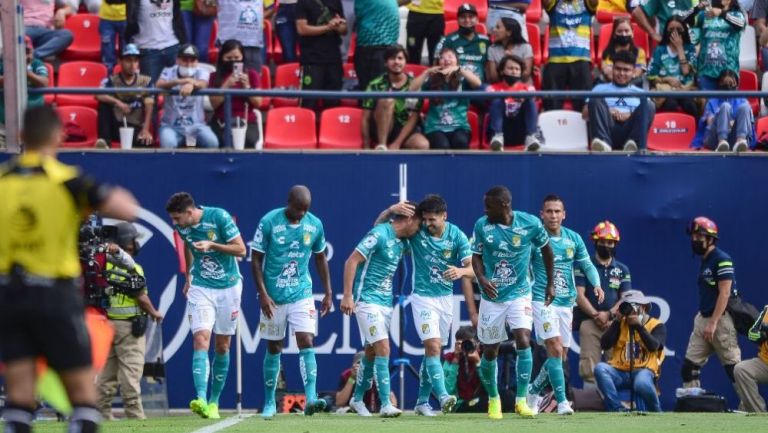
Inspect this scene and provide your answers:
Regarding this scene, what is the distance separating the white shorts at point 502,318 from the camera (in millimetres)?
14789

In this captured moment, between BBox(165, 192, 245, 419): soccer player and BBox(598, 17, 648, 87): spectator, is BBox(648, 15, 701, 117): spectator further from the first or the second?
BBox(165, 192, 245, 419): soccer player

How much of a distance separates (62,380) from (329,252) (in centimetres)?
1063

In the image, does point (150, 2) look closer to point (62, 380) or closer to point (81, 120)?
point (81, 120)

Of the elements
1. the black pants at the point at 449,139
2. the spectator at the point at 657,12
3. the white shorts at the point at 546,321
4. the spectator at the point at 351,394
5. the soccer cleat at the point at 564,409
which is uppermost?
the spectator at the point at 657,12

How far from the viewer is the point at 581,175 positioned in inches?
718

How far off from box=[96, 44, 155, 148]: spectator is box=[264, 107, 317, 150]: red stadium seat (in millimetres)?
1529

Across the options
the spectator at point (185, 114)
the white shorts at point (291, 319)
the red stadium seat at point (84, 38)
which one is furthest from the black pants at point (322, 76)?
the white shorts at point (291, 319)

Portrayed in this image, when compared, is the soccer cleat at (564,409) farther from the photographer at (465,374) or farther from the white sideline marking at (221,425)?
the white sideline marking at (221,425)

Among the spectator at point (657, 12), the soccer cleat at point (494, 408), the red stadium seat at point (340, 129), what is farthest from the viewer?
the spectator at point (657, 12)

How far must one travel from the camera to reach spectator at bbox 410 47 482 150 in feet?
60.0

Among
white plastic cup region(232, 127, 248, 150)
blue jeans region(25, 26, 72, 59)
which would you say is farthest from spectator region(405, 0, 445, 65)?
blue jeans region(25, 26, 72, 59)

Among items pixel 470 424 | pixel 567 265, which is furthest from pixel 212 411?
pixel 567 265

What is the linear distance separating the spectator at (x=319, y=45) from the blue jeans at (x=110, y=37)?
7.92 feet

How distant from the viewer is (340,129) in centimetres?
1886
